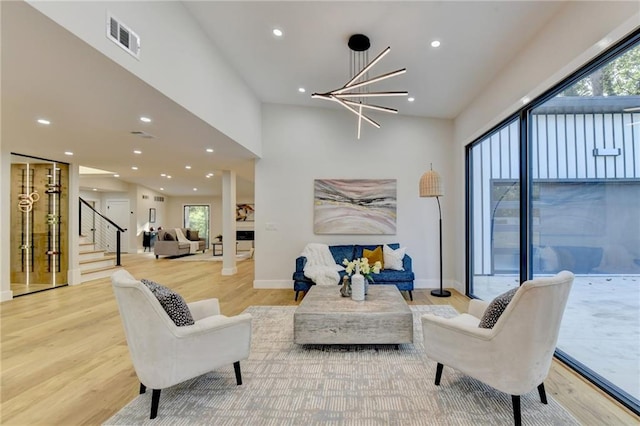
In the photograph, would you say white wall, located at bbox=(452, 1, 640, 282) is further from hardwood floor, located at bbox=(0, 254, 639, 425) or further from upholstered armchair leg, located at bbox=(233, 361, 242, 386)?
upholstered armchair leg, located at bbox=(233, 361, 242, 386)

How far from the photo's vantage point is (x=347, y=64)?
403 cm

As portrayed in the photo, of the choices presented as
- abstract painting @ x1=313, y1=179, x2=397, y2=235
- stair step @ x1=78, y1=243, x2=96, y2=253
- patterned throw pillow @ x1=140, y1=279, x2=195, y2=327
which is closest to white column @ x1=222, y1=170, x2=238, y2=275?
abstract painting @ x1=313, y1=179, x2=397, y2=235

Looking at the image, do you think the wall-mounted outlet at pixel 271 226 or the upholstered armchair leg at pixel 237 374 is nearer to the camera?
the upholstered armchair leg at pixel 237 374

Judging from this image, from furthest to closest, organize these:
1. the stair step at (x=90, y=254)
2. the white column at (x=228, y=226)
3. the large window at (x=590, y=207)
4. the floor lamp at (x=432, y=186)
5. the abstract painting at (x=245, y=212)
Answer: the abstract painting at (x=245, y=212) → the white column at (x=228, y=226) → the stair step at (x=90, y=254) → the floor lamp at (x=432, y=186) → the large window at (x=590, y=207)

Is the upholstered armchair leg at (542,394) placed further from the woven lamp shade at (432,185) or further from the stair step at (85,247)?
the stair step at (85,247)

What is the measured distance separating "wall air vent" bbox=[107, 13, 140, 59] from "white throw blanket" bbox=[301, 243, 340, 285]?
358 centimetres

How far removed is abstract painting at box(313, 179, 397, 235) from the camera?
575 centimetres

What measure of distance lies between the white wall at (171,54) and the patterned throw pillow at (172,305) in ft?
5.72

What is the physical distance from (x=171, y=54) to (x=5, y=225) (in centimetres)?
484

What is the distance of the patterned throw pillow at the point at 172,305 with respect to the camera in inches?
83.0

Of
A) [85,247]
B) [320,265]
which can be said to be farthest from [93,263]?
[320,265]

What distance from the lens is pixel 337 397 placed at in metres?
2.24

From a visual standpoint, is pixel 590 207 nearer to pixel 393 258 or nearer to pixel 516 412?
pixel 516 412

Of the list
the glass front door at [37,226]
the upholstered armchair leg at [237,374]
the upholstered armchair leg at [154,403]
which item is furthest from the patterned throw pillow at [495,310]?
the glass front door at [37,226]
